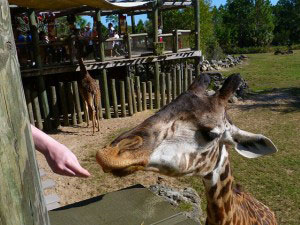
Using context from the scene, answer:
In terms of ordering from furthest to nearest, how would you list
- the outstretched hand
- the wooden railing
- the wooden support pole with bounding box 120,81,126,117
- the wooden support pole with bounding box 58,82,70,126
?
the wooden support pole with bounding box 120,81,126,117
the wooden support pole with bounding box 58,82,70,126
the wooden railing
the outstretched hand

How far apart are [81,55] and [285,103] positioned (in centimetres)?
753

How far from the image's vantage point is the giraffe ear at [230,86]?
2.28 metres

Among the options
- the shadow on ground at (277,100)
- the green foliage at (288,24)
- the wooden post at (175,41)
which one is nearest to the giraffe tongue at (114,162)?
the shadow on ground at (277,100)

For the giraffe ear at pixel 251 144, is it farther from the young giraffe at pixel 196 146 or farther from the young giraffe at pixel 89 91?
the young giraffe at pixel 89 91

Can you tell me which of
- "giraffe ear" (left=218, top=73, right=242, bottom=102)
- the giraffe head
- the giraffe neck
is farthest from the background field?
"giraffe ear" (left=218, top=73, right=242, bottom=102)

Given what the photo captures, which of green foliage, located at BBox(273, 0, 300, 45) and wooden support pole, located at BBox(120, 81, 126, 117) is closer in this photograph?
wooden support pole, located at BBox(120, 81, 126, 117)

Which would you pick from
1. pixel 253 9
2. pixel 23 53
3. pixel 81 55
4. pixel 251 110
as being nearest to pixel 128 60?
pixel 81 55

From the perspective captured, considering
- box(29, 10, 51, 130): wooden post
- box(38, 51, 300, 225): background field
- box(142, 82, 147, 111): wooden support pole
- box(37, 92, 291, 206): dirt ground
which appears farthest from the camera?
box(142, 82, 147, 111): wooden support pole

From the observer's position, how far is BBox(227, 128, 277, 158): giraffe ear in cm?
236

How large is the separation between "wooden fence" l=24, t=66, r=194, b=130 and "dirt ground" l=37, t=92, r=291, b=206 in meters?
0.34

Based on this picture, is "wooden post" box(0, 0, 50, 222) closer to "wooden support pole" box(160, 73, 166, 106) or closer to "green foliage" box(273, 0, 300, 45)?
"wooden support pole" box(160, 73, 166, 106)

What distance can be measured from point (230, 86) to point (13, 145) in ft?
5.65

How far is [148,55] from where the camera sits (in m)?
11.5

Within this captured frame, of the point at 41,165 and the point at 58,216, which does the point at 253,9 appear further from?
the point at 58,216
